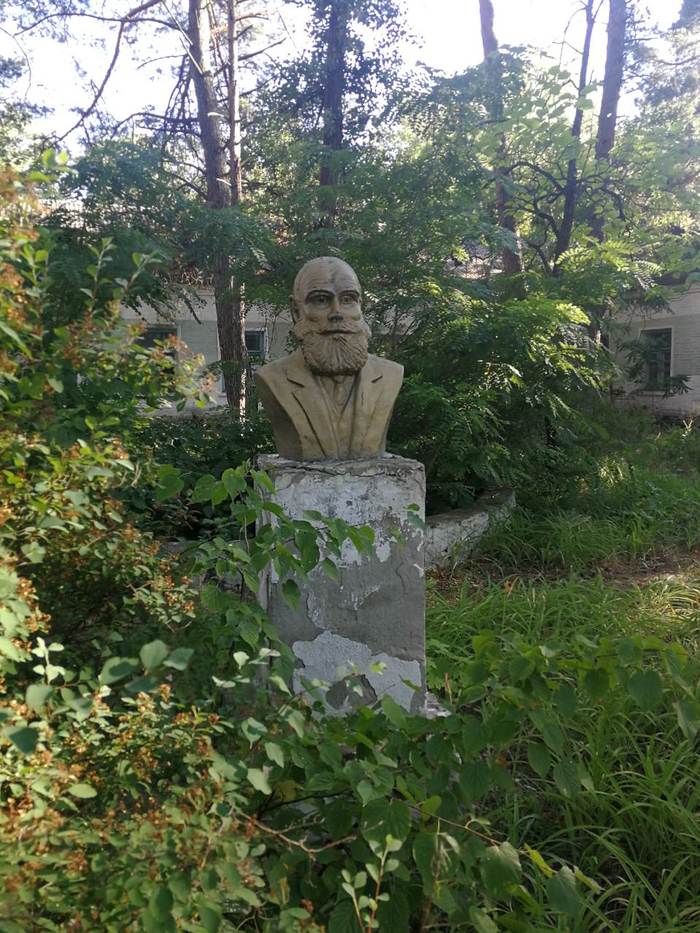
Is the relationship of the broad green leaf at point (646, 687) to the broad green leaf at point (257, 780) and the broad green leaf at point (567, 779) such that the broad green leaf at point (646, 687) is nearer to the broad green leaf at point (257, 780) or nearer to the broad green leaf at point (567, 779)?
the broad green leaf at point (567, 779)

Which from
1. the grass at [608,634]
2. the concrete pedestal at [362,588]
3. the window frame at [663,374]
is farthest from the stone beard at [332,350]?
the window frame at [663,374]

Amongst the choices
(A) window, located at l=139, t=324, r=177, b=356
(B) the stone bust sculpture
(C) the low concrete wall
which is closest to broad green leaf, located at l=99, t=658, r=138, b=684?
(A) window, located at l=139, t=324, r=177, b=356

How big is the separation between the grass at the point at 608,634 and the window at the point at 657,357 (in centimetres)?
923

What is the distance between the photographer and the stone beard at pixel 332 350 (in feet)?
9.16

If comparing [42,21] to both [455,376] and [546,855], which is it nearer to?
→ [455,376]

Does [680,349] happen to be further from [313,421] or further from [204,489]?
[204,489]

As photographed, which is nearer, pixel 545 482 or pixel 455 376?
pixel 455 376

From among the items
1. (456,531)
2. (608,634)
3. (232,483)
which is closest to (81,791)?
(232,483)

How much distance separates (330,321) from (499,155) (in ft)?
24.2

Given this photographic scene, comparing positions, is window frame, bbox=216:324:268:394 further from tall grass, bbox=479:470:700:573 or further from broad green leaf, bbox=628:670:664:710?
broad green leaf, bbox=628:670:664:710

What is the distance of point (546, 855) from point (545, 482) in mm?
4483

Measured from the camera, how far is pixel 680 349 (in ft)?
55.0

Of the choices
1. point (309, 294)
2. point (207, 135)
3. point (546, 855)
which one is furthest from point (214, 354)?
point (546, 855)

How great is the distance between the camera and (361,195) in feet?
19.5
